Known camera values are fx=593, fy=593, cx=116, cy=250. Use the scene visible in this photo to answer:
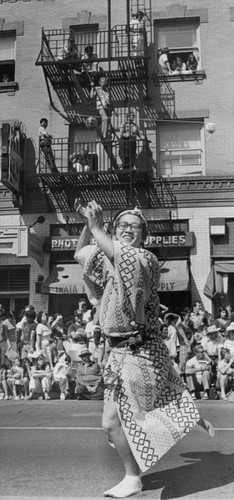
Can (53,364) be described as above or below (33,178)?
below

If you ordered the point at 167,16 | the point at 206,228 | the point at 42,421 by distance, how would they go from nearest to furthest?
the point at 42,421
the point at 206,228
the point at 167,16

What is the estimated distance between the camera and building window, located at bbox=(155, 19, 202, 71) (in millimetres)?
19906

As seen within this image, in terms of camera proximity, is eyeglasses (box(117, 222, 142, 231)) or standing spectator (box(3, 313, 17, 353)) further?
standing spectator (box(3, 313, 17, 353))

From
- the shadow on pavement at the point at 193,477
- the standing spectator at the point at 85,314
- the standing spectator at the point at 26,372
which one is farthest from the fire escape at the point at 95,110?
the shadow on pavement at the point at 193,477

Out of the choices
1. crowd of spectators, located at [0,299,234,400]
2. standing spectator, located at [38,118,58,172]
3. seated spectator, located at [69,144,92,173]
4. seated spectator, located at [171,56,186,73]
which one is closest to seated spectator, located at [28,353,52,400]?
crowd of spectators, located at [0,299,234,400]

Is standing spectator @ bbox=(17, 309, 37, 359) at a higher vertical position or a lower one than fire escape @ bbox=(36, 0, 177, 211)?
lower

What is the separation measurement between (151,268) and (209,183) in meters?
14.6

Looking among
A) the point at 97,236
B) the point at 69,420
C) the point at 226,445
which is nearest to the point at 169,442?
the point at 97,236

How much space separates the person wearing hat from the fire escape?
0.04 meters

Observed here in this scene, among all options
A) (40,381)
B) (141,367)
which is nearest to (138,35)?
(40,381)

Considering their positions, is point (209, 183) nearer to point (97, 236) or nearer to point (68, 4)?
point (68, 4)

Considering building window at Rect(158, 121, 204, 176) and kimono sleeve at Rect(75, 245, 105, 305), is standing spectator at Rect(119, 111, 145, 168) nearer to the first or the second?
building window at Rect(158, 121, 204, 176)

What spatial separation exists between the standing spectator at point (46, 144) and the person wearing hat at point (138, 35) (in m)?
3.65

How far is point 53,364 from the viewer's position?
13.3m
